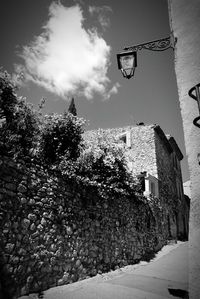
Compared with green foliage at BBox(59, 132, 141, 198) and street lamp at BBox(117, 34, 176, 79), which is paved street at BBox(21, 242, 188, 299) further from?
street lamp at BBox(117, 34, 176, 79)

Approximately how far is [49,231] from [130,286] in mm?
2437

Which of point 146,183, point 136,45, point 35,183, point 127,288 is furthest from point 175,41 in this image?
point 146,183

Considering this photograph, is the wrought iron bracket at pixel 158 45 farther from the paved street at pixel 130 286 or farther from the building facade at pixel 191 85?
the paved street at pixel 130 286

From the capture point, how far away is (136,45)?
12.0 ft

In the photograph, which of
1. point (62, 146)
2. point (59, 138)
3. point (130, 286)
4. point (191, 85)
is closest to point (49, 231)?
point (130, 286)

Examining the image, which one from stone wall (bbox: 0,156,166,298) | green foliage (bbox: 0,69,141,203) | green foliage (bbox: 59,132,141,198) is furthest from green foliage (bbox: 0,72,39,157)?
green foliage (bbox: 59,132,141,198)

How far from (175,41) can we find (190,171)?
6.43 ft

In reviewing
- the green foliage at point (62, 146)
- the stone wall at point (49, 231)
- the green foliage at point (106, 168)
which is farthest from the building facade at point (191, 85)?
the green foliage at point (106, 168)

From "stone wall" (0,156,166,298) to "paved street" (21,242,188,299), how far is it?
0.29 metres

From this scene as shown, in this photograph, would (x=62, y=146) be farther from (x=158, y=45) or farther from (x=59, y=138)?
(x=158, y=45)

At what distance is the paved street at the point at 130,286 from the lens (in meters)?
4.48

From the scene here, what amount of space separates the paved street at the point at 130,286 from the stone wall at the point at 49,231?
291 mm

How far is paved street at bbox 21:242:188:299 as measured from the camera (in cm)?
448

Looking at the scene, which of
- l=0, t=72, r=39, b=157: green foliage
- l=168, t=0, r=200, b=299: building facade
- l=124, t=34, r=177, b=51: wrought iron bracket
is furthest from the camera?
l=0, t=72, r=39, b=157: green foliage
